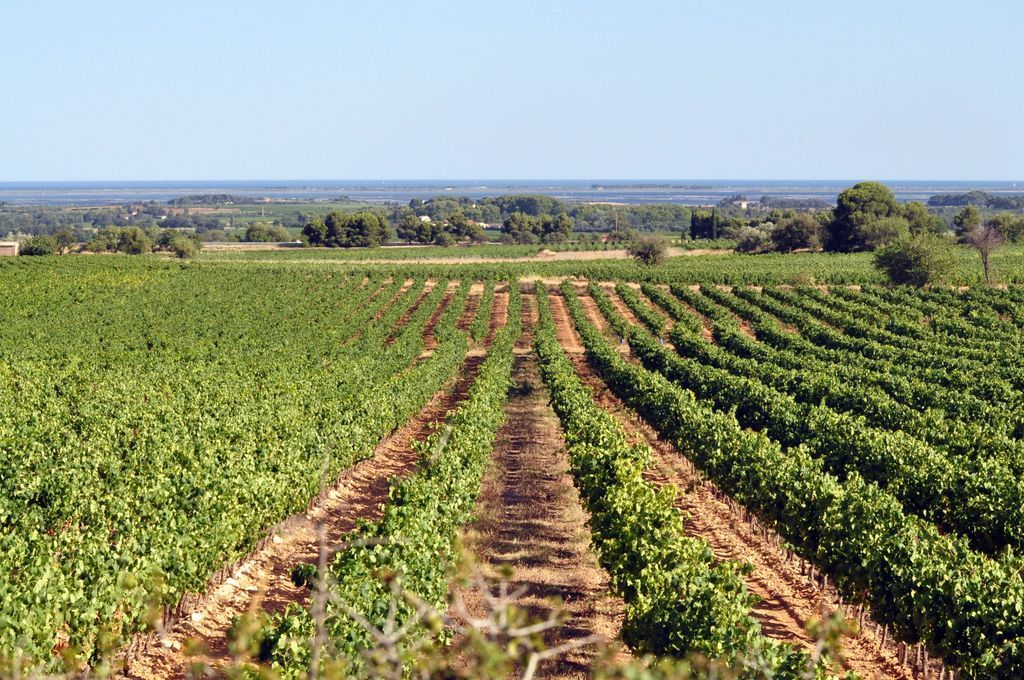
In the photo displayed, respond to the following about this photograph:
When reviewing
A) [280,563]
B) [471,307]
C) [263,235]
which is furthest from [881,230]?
[263,235]

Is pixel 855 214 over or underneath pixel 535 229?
over

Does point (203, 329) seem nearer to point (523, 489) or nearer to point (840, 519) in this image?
point (523, 489)

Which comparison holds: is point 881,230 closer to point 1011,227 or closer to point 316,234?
point 1011,227

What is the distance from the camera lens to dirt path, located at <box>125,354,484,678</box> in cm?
1357

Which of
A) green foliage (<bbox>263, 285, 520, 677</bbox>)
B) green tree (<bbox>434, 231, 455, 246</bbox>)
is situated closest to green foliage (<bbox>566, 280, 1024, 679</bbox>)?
green foliage (<bbox>263, 285, 520, 677</bbox>)

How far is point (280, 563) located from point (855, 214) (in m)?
97.1

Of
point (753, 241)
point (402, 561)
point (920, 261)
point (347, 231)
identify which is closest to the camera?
point (402, 561)

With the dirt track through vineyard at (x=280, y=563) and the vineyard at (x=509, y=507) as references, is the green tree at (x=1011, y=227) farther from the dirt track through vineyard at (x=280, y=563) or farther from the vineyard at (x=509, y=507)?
the dirt track through vineyard at (x=280, y=563)

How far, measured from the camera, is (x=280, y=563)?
18.5 meters

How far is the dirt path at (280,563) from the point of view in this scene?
1357 cm

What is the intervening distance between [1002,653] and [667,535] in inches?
195

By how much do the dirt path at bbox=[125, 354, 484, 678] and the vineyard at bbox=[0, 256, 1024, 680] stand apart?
0.29 ft

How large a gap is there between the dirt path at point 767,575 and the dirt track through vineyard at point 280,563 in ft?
22.5

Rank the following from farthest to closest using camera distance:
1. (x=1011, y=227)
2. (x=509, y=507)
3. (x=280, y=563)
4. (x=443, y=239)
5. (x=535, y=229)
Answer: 1. (x=535, y=229)
2. (x=443, y=239)
3. (x=1011, y=227)
4. (x=509, y=507)
5. (x=280, y=563)
